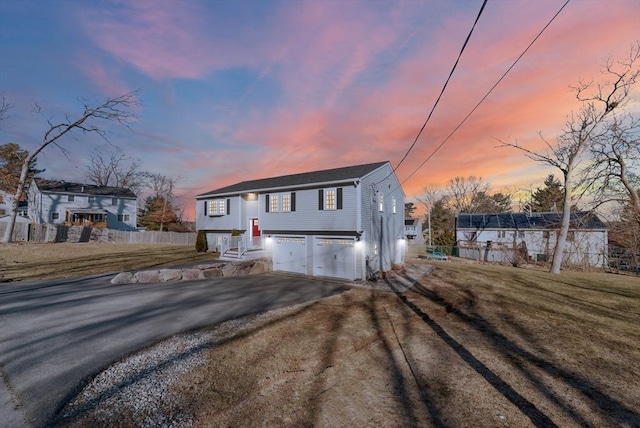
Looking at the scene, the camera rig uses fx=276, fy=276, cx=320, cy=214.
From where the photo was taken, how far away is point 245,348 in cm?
620

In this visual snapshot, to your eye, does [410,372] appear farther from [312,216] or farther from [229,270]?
[229,270]

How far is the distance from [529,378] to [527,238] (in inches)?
1359

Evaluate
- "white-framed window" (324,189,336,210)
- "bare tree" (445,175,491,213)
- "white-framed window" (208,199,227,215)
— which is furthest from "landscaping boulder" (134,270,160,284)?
"bare tree" (445,175,491,213)

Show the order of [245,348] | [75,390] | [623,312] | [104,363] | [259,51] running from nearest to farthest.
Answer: [75,390] → [104,363] → [245,348] → [623,312] → [259,51]

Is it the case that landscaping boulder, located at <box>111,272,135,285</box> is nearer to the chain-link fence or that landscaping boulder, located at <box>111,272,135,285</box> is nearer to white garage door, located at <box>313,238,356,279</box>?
white garage door, located at <box>313,238,356,279</box>

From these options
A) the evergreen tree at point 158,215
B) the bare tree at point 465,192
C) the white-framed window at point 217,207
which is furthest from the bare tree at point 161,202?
the bare tree at point 465,192

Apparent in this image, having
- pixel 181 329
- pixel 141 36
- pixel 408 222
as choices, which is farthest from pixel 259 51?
pixel 408 222

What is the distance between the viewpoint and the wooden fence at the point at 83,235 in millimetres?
28781

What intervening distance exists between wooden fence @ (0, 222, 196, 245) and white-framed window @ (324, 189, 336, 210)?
26.9 metres

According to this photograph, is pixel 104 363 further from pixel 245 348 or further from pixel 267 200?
pixel 267 200

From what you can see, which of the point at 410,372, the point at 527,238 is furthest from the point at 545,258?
the point at 410,372

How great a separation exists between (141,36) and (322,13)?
8.00m

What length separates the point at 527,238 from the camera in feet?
108

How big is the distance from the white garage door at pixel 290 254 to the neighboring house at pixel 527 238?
20893 millimetres
